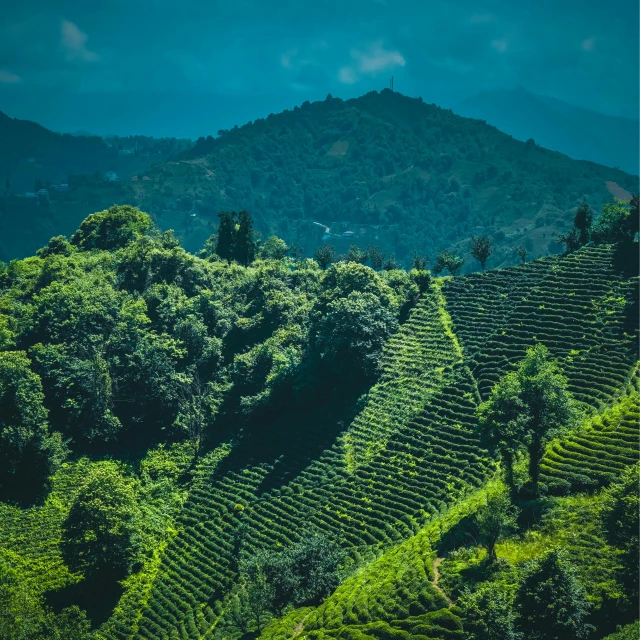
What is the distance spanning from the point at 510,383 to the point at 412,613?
15.4m

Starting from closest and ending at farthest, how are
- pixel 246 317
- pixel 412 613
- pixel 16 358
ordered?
pixel 412 613, pixel 16 358, pixel 246 317

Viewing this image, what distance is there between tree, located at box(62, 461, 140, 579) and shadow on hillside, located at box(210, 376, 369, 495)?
10.3m

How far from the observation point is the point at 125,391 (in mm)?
73250

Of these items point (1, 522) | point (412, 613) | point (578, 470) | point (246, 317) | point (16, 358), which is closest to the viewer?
point (412, 613)

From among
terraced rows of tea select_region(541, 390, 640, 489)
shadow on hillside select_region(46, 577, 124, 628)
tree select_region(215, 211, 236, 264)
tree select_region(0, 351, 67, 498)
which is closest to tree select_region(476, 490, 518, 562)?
terraced rows of tea select_region(541, 390, 640, 489)

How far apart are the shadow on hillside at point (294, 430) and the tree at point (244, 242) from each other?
33.6 meters

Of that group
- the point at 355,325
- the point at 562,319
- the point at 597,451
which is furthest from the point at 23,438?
the point at 562,319

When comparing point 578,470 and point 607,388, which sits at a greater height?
point 607,388

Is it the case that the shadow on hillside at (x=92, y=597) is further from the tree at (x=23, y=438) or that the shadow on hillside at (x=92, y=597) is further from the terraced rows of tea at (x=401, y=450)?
the tree at (x=23, y=438)

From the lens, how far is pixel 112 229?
105m

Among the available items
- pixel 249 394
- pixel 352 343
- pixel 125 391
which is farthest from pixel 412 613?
pixel 125 391

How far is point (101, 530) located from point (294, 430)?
18108 millimetres

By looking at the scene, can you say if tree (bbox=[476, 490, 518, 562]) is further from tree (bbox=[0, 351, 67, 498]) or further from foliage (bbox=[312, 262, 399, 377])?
tree (bbox=[0, 351, 67, 498])

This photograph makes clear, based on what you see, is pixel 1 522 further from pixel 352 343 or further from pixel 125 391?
pixel 352 343
